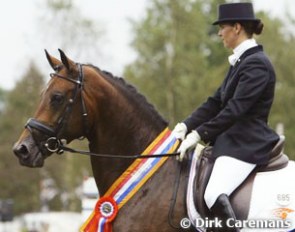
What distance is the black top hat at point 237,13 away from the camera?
7.02m

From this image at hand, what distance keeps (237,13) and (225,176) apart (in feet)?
5.19

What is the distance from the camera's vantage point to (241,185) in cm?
678

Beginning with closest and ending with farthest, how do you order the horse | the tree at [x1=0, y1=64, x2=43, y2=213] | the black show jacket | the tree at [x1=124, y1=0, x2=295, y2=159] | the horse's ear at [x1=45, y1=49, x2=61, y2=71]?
the black show jacket → the horse → the horse's ear at [x1=45, y1=49, x2=61, y2=71] → the tree at [x1=124, y1=0, x2=295, y2=159] → the tree at [x1=0, y1=64, x2=43, y2=213]

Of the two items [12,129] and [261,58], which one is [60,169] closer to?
[12,129]

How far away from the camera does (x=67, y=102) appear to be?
7074mm

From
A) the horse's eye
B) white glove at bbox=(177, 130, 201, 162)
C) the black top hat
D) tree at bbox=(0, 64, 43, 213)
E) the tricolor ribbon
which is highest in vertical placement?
tree at bbox=(0, 64, 43, 213)

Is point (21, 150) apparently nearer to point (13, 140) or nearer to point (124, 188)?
point (124, 188)

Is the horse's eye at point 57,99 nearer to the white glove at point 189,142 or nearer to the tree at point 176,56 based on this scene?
the white glove at point 189,142

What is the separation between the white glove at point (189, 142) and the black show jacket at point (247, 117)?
52mm

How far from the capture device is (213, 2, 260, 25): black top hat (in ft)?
23.0

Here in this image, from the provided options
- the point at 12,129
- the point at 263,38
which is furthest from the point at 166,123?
the point at 12,129

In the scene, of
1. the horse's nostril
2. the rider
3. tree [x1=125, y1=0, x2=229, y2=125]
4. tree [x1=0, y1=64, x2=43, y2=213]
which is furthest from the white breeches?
tree [x1=0, y1=64, x2=43, y2=213]

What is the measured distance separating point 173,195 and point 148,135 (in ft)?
2.30

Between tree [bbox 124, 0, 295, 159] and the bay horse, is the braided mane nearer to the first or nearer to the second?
the bay horse
